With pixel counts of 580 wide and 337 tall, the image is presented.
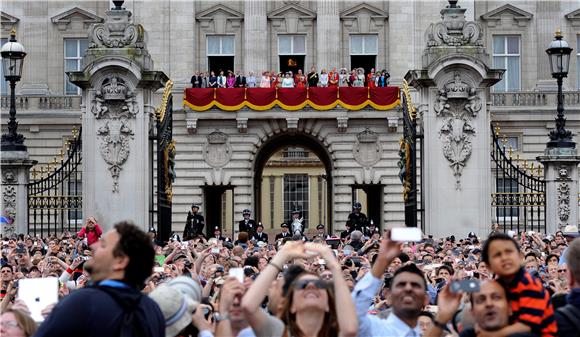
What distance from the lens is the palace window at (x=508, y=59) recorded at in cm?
5728

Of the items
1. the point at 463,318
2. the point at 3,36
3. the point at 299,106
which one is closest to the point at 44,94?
the point at 3,36

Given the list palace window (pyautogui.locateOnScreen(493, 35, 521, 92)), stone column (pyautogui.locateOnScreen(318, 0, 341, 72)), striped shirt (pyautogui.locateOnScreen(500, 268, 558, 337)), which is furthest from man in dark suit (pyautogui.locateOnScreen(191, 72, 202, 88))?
striped shirt (pyautogui.locateOnScreen(500, 268, 558, 337))

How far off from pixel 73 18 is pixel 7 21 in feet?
8.84

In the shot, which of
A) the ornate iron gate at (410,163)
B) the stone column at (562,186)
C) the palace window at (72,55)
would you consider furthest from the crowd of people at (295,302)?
the palace window at (72,55)

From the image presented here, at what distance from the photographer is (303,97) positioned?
50156 mm

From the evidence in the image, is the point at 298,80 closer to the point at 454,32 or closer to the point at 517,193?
the point at 517,193

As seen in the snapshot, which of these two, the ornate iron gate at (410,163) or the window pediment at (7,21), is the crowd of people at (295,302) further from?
the window pediment at (7,21)

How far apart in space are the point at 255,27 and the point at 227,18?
4.19 feet

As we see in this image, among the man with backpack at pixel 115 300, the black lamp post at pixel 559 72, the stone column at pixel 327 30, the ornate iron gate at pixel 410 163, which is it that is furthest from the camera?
the stone column at pixel 327 30

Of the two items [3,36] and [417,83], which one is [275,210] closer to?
[3,36]

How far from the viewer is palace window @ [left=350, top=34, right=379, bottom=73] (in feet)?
185

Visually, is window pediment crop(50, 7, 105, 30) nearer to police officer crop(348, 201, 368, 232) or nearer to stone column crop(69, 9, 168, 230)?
police officer crop(348, 201, 368, 232)

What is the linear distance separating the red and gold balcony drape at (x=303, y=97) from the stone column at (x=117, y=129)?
22.4 metres

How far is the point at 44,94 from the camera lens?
56.4m
